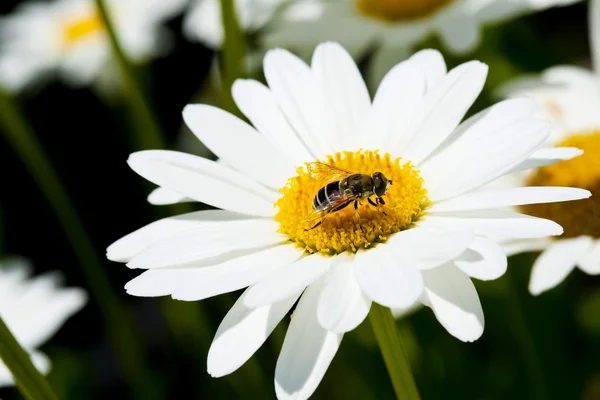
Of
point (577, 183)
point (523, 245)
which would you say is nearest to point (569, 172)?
point (577, 183)

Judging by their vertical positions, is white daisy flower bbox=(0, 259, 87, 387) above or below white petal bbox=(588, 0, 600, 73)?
below

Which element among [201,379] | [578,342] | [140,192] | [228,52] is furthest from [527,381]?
[140,192]

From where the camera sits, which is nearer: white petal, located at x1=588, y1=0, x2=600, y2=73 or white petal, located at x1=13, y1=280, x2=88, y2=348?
white petal, located at x1=13, y1=280, x2=88, y2=348

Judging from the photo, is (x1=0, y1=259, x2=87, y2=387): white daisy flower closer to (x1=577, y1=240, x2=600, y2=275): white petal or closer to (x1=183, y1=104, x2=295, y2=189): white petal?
(x1=183, y1=104, x2=295, y2=189): white petal

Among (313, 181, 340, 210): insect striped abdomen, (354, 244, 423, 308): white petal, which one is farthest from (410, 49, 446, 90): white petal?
(354, 244, 423, 308): white petal

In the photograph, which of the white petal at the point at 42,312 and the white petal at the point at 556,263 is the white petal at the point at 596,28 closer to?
the white petal at the point at 556,263

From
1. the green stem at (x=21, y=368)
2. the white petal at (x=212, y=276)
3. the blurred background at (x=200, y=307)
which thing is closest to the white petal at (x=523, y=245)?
the blurred background at (x=200, y=307)

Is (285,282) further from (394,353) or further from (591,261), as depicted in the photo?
(591,261)

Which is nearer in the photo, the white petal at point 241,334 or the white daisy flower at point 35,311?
the white petal at point 241,334
